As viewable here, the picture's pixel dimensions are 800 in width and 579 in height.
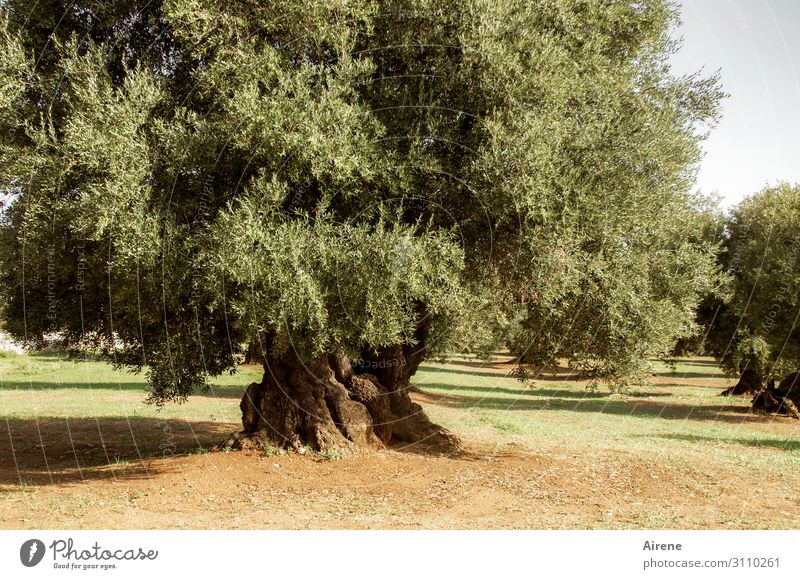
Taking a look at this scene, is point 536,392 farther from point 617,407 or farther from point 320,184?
point 320,184

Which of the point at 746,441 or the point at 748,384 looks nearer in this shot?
the point at 746,441

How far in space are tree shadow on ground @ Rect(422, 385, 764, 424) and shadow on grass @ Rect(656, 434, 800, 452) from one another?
8.22 metres

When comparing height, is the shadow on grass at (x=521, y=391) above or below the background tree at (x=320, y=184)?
below

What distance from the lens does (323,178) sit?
1611 centimetres

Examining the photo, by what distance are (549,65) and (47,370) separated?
4731 cm

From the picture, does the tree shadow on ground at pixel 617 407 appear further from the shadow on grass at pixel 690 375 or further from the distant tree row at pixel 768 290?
the shadow on grass at pixel 690 375

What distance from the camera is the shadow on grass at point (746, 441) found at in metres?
Answer: 27.1

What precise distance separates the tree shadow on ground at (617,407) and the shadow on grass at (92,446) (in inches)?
707

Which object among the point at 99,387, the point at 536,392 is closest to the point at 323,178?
the point at 99,387

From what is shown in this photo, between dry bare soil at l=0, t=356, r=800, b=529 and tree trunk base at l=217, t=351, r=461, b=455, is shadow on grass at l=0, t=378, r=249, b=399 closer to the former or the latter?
dry bare soil at l=0, t=356, r=800, b=529

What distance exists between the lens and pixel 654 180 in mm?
18344
